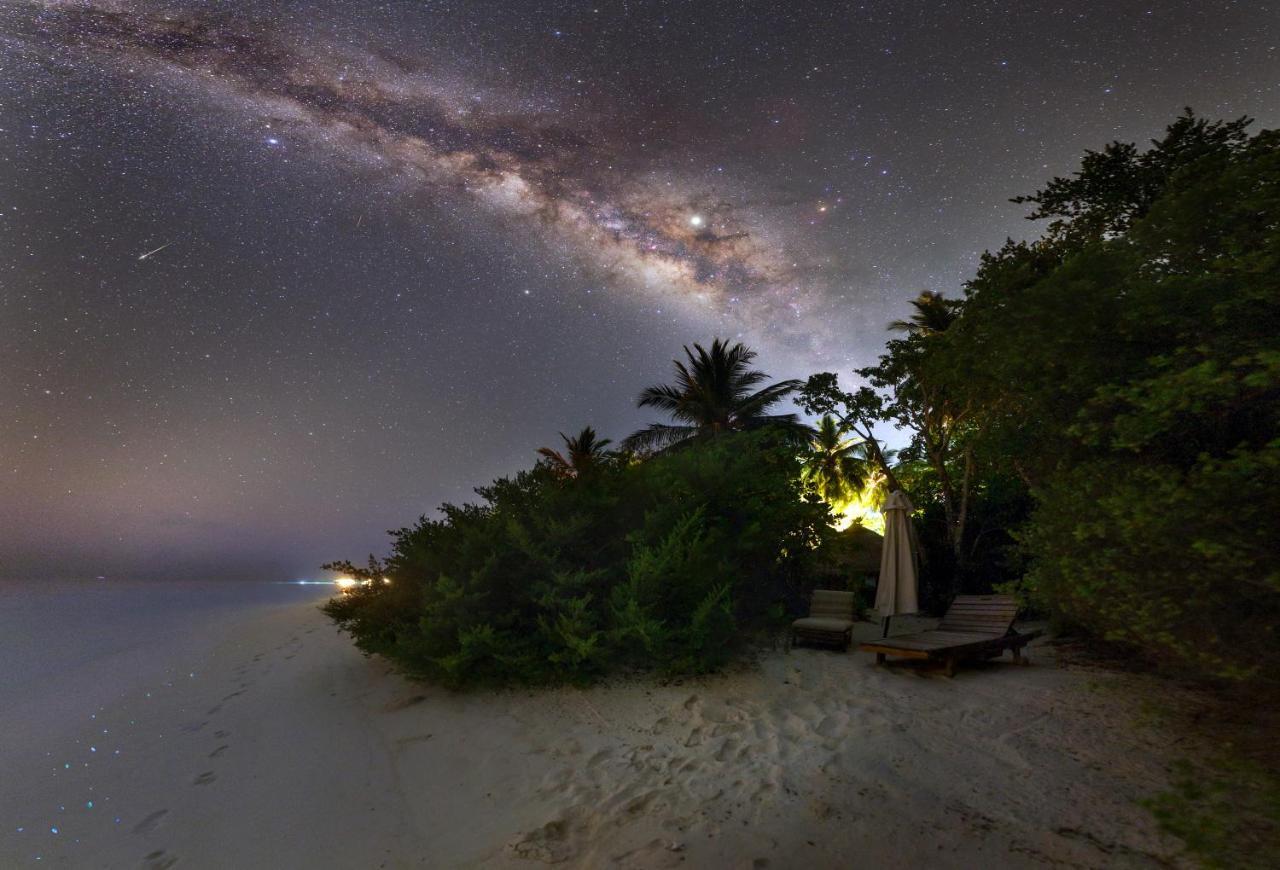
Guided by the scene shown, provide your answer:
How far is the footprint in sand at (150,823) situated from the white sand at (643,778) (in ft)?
0.07

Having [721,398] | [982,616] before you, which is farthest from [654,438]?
[982,616]

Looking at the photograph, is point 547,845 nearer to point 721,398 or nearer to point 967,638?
point 967,638

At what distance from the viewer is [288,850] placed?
4266 mm

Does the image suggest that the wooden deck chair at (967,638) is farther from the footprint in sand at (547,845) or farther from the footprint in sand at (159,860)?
the footprint in sand at (159,860)

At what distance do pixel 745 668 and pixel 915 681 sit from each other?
7.14 feet

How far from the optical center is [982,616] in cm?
805

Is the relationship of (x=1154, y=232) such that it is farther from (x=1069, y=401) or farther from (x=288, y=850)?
(x=288, y=850)

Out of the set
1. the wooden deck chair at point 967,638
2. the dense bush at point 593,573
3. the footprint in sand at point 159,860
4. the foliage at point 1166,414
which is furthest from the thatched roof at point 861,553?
the footprint in sand at point 159,860

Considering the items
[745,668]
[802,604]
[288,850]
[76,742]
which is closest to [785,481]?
[802,604]

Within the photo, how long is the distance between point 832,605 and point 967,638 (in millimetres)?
2353

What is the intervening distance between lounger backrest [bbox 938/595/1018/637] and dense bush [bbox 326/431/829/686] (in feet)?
8.78

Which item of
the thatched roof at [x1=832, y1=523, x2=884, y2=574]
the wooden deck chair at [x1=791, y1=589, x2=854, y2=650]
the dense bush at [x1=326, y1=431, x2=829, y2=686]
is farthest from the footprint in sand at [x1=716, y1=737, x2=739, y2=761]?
the thatched roof at [x1=832, y1=523, x2=884, y2=574]

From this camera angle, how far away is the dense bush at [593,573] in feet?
21.2

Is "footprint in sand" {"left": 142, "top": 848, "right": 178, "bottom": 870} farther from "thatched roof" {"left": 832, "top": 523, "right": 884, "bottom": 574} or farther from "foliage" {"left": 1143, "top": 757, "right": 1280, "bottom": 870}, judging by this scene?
"thatched roof" {"left": 832, "top": 523, "right": 884, "bottom": 574}
